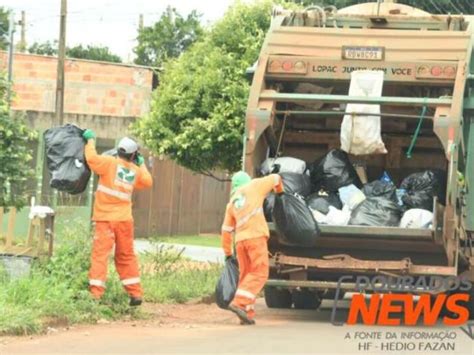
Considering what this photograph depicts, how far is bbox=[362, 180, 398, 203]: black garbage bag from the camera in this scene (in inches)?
415

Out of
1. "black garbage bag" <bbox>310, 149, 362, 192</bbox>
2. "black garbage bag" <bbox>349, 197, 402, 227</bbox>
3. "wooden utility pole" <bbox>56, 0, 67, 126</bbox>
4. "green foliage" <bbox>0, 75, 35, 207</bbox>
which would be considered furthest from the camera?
"wooden utility pole" <bbox>56, 0, 67, 126</bbox>

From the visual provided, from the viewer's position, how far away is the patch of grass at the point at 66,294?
8680 millimetres

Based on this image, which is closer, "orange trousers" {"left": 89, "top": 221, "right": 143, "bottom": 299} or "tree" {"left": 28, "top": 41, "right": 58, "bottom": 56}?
"orange trousers" {"left": 89, "top": 221, "right": 143, "bottom": 299}

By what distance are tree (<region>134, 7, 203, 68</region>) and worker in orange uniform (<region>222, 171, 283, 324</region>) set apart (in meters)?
41.4

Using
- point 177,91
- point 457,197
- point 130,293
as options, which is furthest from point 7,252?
point 177,91

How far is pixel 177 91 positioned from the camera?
16109 mm

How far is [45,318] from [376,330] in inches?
115

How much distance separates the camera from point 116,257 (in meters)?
10.1

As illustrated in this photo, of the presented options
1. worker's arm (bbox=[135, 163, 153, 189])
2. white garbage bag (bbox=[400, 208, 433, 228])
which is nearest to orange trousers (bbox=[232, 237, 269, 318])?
worker's arm (bbox=[135, 163, 153, 189])

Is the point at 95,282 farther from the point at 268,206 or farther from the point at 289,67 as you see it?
the point at 289,67

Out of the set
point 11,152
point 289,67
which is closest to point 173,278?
point 11,152

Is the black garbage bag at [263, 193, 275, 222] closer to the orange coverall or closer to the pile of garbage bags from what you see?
the pile of garbage bags

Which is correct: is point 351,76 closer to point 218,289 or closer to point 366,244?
point 366,244

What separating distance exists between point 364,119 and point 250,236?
1.66 m
